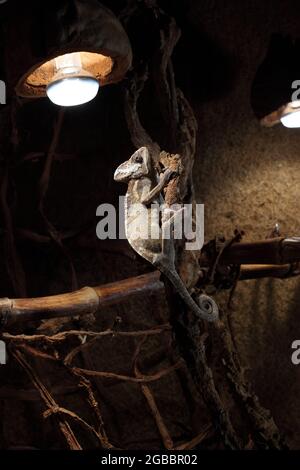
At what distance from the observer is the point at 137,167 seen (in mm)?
1566

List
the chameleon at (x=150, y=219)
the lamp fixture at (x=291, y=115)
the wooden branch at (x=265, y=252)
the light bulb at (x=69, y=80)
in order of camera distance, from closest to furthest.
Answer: the chameleon at (x=150, y=219) → the light bulb at (x=69, y=80) → the wooden branch at (x=265, y=252) → the lamp fixture at (x=291, y=115)

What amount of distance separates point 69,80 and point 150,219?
602 millimetres

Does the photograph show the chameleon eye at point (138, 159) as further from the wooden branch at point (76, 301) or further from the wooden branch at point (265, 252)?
the wooden branch at point (265, 252)

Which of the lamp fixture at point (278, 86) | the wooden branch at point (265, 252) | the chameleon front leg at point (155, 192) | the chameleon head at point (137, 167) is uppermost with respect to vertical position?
the lamp fixture at point (278, 86)

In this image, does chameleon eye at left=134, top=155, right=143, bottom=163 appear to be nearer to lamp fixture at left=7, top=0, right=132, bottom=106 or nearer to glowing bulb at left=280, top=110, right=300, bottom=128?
lamp fixture at left=7, top=0, right=132, bottom=106

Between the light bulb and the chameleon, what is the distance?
385 mm

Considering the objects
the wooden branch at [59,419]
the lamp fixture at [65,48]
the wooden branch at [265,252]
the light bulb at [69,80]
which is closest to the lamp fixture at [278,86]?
the wooden branch at [265,252]

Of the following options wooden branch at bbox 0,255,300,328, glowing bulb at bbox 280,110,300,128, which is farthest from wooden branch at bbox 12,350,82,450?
glowing bulb at bbox 280,110,300,128

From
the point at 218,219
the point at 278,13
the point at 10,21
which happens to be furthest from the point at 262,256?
the point at 278,13

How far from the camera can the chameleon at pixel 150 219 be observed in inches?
60.9

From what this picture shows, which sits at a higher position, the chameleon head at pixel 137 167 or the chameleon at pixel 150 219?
the chameleon head at pixel 137 167

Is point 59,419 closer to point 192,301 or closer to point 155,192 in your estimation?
point 192,301

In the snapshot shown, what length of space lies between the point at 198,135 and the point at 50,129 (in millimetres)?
920

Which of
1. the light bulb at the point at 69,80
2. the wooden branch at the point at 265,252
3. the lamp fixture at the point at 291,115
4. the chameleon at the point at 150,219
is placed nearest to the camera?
the chameleon at the point at 150,219
